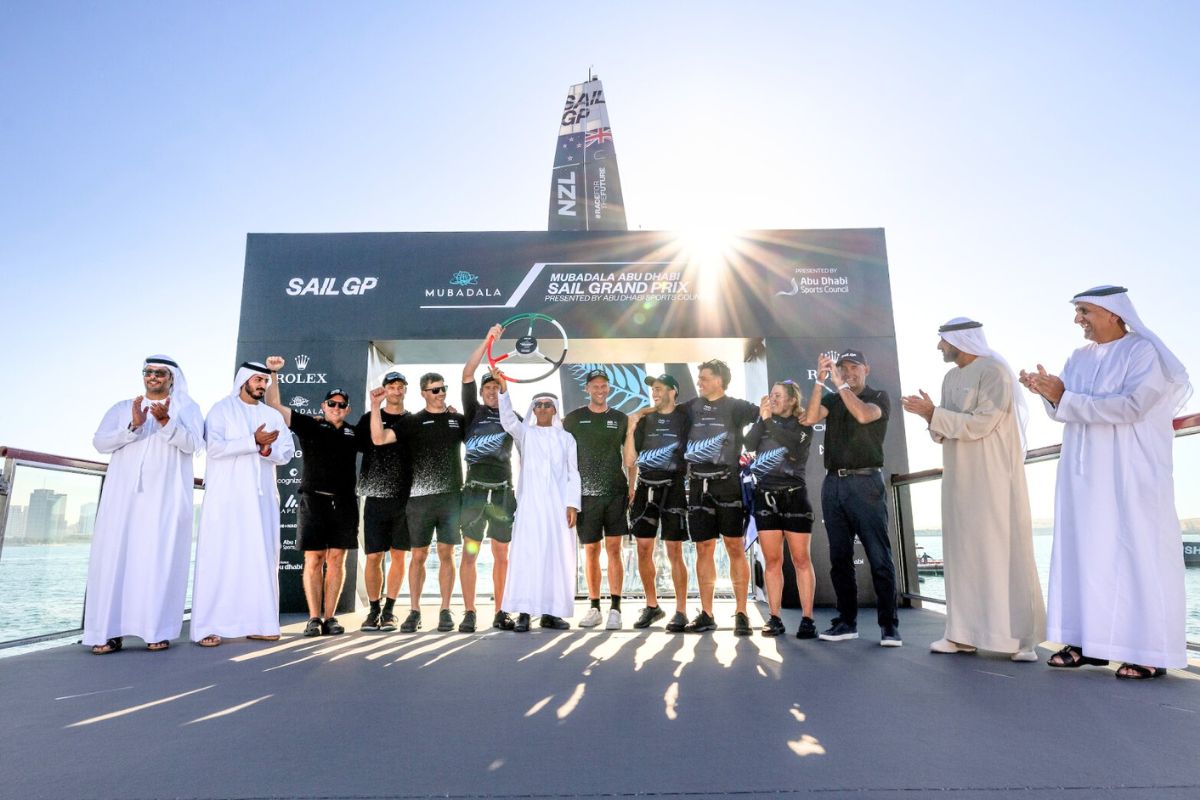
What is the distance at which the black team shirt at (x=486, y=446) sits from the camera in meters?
4.43

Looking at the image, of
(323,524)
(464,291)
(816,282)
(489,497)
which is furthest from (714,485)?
(464,291)

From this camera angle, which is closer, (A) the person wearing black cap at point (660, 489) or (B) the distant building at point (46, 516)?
(B) the distant building at point (46, 516)

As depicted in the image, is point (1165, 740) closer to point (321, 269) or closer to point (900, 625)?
point (900, 625)

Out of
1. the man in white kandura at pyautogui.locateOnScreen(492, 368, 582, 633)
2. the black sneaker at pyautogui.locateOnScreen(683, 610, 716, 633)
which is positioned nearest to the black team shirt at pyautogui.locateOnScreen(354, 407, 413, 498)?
the man in white kandura at pyautogui.locateOnScreen(492, 368, 582, 633)

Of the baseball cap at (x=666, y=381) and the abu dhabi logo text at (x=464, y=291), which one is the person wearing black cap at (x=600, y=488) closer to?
the baseball cap at (x=666, y=381)

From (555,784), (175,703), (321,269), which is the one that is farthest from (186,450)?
(555,784)

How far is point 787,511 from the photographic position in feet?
12.9

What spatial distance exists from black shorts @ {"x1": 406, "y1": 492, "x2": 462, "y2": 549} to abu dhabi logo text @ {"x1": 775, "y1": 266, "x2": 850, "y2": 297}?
3138mm

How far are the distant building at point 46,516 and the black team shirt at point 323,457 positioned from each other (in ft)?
3.90

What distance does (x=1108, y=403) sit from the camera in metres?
2.78

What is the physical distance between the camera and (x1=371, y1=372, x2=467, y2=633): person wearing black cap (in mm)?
4340

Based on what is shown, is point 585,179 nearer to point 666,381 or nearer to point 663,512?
point 666,381

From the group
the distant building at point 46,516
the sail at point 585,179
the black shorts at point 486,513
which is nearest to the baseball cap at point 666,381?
the black shorts at point 486,513

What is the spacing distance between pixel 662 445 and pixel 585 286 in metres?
2.02
